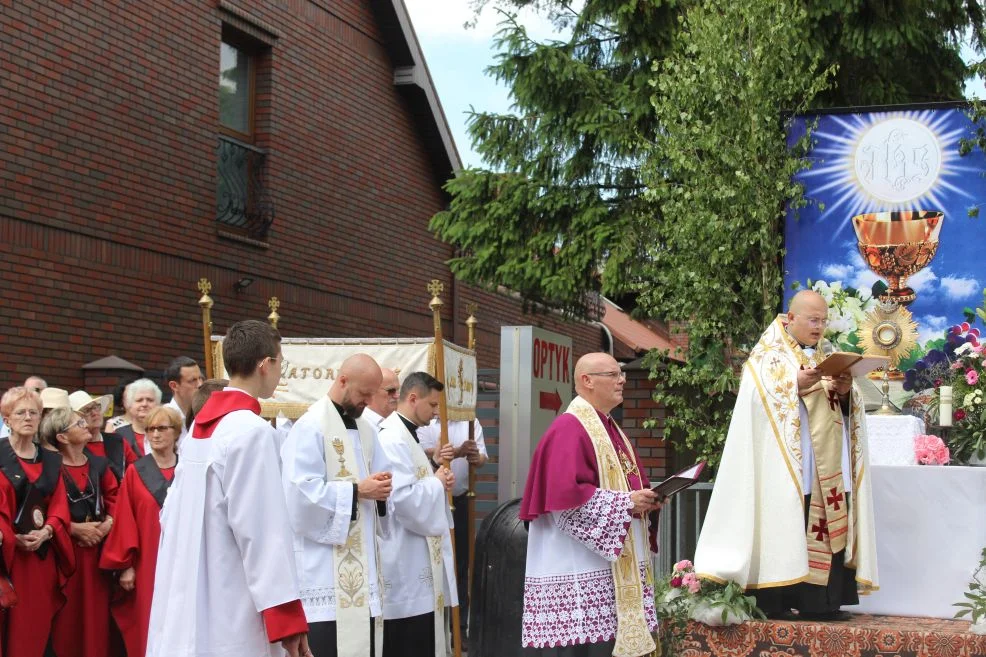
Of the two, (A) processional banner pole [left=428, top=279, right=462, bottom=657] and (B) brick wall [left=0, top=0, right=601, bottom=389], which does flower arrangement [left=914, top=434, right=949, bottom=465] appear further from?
(B) brick wall [left=0, top=0, right=601, bottom=389]

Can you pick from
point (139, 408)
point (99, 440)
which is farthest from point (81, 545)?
point (139, 408)

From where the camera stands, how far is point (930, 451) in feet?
25.1

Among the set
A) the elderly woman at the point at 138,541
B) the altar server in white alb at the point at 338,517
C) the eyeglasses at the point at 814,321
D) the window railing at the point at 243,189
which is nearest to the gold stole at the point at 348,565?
the altar server in white alb at the point at 338,517

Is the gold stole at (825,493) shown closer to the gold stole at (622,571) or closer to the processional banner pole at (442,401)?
the gold stole at (622,571)

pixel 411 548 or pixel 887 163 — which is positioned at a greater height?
pixel 887 163

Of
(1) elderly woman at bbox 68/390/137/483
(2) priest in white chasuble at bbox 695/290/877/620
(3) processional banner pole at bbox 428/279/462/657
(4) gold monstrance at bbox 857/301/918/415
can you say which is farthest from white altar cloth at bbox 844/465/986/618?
(1) elderly woman at bbox 68/390/137/483

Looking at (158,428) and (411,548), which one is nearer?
(411,548)

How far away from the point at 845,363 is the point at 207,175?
8292mm

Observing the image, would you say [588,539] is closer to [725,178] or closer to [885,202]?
[725,178]

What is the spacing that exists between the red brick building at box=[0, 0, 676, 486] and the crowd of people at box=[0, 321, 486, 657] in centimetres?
302

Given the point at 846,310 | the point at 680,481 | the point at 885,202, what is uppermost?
the point at 885,202

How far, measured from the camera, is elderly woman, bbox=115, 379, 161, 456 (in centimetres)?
854

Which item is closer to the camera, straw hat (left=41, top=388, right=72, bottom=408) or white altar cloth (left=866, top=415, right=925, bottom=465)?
straw hat (left=41, top=388, right=72, bottom=408)

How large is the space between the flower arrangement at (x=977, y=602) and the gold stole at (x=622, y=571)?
184cm
